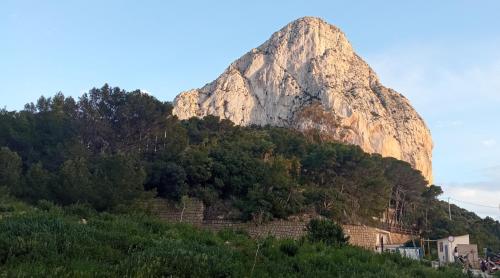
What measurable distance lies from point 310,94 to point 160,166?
2376 inches

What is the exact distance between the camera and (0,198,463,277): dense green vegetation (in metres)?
6.89

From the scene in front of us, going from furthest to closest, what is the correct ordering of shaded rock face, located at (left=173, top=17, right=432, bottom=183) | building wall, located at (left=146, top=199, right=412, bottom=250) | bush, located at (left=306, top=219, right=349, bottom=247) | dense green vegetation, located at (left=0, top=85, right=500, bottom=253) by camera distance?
shaded rock face, located at (left=173, top=17, right=432, bottom=183) < building wall, located at (left=146, top=199, right=412, bottom=250) < dense green vegetation, located at (left=0, top=85, right=500, bottom=253) < bush, located at (left=306, top=219, right=349, bottom=247)

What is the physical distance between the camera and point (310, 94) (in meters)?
90.2

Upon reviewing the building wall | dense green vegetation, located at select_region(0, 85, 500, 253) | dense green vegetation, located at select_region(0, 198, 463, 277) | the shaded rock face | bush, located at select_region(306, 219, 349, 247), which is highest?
the shaded rock face

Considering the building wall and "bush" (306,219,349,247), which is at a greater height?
the building wall

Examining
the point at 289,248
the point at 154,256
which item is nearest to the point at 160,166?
the point at 289,248

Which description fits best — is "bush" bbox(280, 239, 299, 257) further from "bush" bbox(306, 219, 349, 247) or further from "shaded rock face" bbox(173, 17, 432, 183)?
"shaded rock face" bbox(173, 17, 432, 183)

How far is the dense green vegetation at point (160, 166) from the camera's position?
28.0 metres

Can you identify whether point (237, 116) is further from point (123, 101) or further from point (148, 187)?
point (148, 187)

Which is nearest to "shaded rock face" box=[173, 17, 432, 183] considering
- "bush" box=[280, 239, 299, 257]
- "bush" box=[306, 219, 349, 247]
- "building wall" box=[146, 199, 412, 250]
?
"building wall" box=[146, 199, 412, 250]

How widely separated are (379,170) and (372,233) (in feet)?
23.8

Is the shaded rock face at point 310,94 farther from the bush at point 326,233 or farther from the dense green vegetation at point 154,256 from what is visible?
the dense green vegetation at point 154,256

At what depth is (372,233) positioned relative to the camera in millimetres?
36438

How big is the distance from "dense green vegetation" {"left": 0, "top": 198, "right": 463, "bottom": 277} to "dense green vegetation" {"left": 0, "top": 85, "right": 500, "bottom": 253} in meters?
16.1
